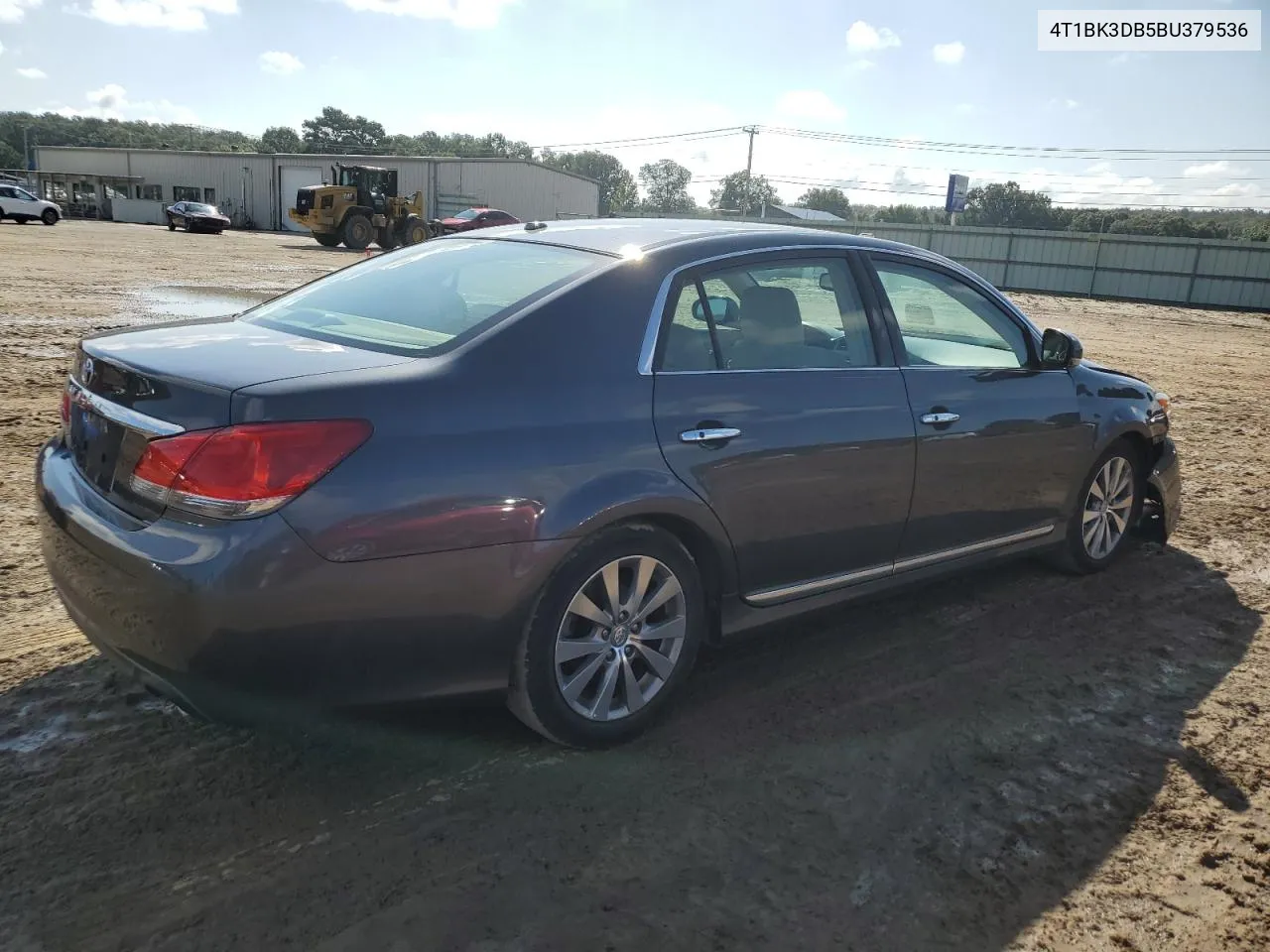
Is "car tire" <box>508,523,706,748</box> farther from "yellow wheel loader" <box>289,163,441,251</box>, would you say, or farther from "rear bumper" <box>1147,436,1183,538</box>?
"yellow wheel loader" <box>289,163,441,251</box>

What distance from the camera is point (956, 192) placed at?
43688 mm

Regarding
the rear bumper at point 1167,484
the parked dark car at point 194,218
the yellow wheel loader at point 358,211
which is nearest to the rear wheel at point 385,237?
the yellow wheel loader at point 358,211

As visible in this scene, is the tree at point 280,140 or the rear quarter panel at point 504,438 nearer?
the rear quarter panel at point 504,438

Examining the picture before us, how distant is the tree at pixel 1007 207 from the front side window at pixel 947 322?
9672 cm

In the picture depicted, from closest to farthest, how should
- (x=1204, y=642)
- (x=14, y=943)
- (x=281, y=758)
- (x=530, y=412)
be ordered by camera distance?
(x=14, y=943), (x=530, y=412), (x=281, y=758), (x=1204, y=642)

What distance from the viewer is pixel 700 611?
314 cm

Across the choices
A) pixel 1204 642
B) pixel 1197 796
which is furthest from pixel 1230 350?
pixel 1197 796

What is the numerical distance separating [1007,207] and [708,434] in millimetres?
105561

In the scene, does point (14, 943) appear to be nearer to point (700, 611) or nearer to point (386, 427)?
point (386, 427)

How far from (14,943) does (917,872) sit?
6.96 feet

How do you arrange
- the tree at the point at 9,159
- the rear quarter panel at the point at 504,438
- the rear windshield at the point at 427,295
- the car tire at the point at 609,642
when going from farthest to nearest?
the tree at the point at 9,159
the rear windshield at the point at 427,295
the car tire at the point at 609,642
the rear quarter panel at the point at 504,438

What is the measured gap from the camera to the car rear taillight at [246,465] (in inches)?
90.0

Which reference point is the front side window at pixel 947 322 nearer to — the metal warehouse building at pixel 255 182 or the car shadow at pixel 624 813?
the car shadow at pixel 624 813

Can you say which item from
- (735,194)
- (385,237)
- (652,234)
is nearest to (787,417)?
(652,234)
